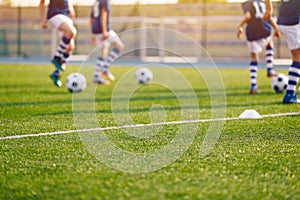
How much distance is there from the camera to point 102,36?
32.1 feet

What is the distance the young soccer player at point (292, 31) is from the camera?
20.8 ft

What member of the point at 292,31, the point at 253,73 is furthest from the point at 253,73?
the point at 292,31

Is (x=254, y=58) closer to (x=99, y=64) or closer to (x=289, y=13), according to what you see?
(x=289, y=13)

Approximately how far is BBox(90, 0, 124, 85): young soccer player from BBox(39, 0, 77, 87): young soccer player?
0.93 meters

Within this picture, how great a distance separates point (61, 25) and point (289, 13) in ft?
12.0

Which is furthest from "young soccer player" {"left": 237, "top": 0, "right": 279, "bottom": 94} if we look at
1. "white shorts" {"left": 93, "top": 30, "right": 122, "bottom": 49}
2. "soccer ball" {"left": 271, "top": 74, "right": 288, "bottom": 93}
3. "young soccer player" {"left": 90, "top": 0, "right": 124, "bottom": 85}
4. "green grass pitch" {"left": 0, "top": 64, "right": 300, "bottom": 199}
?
"green grass pitch" {"left": 0, "top": 64, "right": 300, "bottom": 199}

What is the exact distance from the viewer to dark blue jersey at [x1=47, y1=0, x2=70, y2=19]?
8570 mm

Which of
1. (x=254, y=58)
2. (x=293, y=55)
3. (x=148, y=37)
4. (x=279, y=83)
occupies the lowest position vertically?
(x=148, y=37)

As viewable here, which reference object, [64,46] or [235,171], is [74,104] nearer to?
[64,46]

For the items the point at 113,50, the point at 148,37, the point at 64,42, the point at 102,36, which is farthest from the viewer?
the point at 148,37

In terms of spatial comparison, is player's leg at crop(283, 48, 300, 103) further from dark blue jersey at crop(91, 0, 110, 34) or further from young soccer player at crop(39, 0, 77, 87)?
dark blue jersey at crop(91, 0, 110, 34)

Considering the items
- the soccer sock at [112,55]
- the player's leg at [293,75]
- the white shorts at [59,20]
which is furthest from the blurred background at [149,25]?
the player's leg at [293,75]

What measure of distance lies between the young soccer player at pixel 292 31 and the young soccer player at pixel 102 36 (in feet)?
12.7

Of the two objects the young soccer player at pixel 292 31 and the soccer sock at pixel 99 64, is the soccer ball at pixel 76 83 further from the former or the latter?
the young soccer player at pixel 292 31
